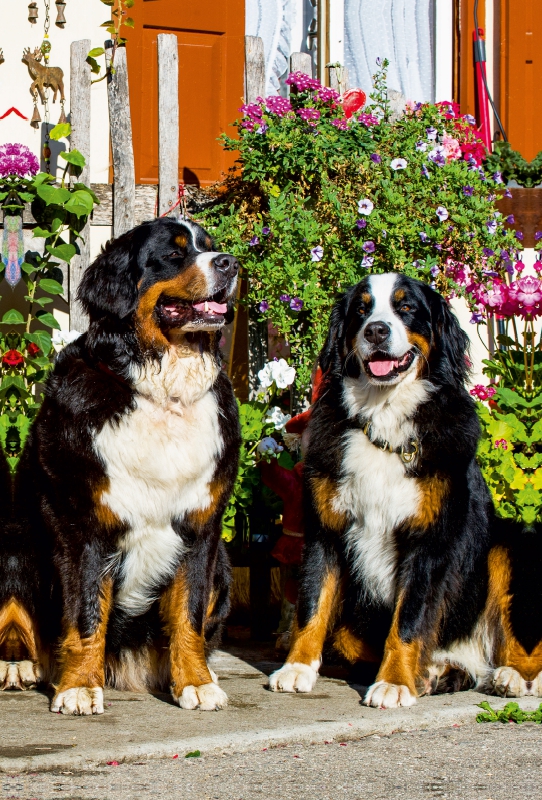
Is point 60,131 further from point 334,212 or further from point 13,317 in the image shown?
point 334,212

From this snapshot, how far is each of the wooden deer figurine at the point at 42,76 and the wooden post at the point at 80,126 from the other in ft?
3.04

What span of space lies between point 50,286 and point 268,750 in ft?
12.2

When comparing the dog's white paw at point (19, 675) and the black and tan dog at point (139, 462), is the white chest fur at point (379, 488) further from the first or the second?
the dog's white paw at point (19, 675)

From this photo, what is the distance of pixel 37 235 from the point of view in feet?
19.6

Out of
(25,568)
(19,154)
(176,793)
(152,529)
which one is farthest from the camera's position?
(19,154)

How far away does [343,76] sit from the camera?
6.84m

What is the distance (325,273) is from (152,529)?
298cm

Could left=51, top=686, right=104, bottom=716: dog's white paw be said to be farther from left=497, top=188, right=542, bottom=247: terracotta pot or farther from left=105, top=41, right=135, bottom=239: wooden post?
left=497, top=188, right=542, bottom=247: terracotta pot

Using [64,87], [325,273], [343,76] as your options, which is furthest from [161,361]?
[64,87]

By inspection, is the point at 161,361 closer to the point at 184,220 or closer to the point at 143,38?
the point at 184,220

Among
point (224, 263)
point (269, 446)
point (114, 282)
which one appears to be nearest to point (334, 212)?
point (269, 446)

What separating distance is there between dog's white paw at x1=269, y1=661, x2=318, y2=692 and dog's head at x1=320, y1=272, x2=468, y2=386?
108 cm

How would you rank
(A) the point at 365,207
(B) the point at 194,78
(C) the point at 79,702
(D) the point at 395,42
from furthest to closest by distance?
(D) the point at 395,42
(B) the point at 194,78
(A) the point at 365,207
(C) the point at 79,702

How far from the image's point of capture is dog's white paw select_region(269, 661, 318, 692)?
12.1 feet
